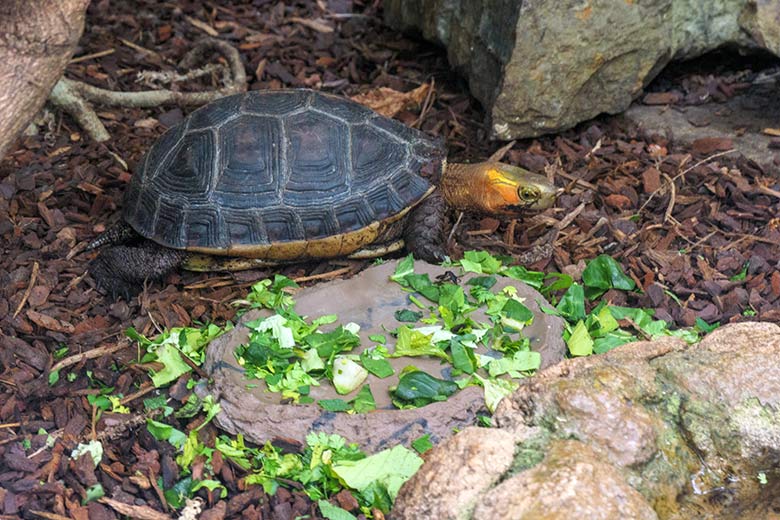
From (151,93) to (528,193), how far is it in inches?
122

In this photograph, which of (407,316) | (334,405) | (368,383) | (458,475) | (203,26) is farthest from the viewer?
(203,26)

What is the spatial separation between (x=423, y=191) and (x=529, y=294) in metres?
0.97

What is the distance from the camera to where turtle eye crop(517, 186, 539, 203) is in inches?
210

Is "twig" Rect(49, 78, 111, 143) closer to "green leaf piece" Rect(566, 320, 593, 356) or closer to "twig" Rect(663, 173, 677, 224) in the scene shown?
"green leaf piece" Rect(566, 320, 593, 356)

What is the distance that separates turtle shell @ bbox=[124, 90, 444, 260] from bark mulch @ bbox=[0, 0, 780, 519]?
298 mm

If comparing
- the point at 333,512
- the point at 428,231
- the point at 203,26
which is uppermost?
the point at 203,26

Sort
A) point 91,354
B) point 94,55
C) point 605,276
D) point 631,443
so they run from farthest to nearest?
point 94,55, point 605,276, point 91,354, point 631,443

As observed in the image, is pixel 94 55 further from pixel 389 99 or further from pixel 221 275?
pixel 221 275

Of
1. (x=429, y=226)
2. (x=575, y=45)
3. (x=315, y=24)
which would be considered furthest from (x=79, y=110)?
(x=575, y=45)

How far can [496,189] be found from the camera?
213 inches

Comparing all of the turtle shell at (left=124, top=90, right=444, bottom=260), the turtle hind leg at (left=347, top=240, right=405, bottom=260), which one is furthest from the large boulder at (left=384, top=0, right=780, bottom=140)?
the turtle hind leg at (left=347, top=240, right=405, bottom=260)

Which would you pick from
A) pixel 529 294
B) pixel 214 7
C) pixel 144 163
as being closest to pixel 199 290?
pixel 144 163

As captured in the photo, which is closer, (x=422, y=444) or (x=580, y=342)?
(x=422, y=444)

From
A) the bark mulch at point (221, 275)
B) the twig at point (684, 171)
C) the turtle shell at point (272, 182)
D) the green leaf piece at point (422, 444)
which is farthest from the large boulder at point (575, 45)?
the green leaf piece at point (422, 444)
